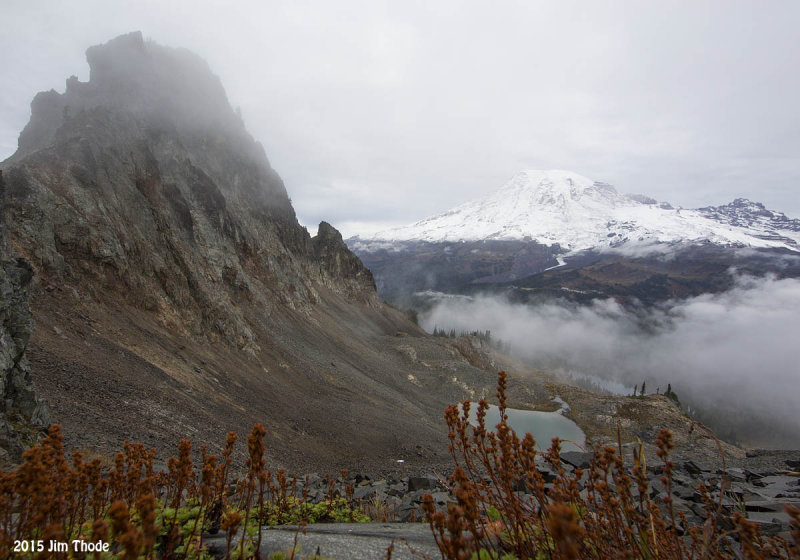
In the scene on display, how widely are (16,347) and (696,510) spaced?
18.3 m

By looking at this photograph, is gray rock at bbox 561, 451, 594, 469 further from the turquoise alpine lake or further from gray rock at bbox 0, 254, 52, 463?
the turquoise alpine lake

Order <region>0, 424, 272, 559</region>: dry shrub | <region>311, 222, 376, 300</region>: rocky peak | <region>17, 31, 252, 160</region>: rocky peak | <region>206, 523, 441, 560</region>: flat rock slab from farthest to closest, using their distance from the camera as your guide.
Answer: <region>311, 222, 376, 300</region>: rocky peak, <region>17, 31, 252, 160</region>: rocky peak, <region>206, 523, 441, 560</region>: flat rock slab, <region>0, 424, 272, 559</region>: dry shrub

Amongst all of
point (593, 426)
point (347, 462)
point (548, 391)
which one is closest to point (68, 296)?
point (347, 462)

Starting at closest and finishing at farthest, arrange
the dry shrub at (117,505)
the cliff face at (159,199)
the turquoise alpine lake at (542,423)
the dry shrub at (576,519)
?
the dry shrub at (117,505)
the dry shrub at (576,519)
the cliff face at (159,199)
the turquoise alpine lake at (542,423)

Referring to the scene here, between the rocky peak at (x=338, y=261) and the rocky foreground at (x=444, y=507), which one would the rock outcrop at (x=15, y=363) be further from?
the rocky peak at (x=338, y=261)

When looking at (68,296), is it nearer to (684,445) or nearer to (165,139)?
(165,139)

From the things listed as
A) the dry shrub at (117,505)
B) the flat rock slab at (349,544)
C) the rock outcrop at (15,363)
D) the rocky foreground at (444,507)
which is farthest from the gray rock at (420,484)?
the rock outcrop at (15,363)

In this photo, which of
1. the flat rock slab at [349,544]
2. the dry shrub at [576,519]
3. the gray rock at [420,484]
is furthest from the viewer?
the gray rock at [420,484]

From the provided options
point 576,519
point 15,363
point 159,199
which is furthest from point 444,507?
point 159,199

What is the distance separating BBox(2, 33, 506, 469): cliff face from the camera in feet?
65.7

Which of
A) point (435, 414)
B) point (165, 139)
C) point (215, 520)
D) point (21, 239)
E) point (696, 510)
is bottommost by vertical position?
point (435, 414)

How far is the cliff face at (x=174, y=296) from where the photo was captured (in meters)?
20.0

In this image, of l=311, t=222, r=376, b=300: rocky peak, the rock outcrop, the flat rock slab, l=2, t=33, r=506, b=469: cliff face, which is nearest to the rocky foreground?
the flat rock slab

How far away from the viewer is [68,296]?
73.9 ft
